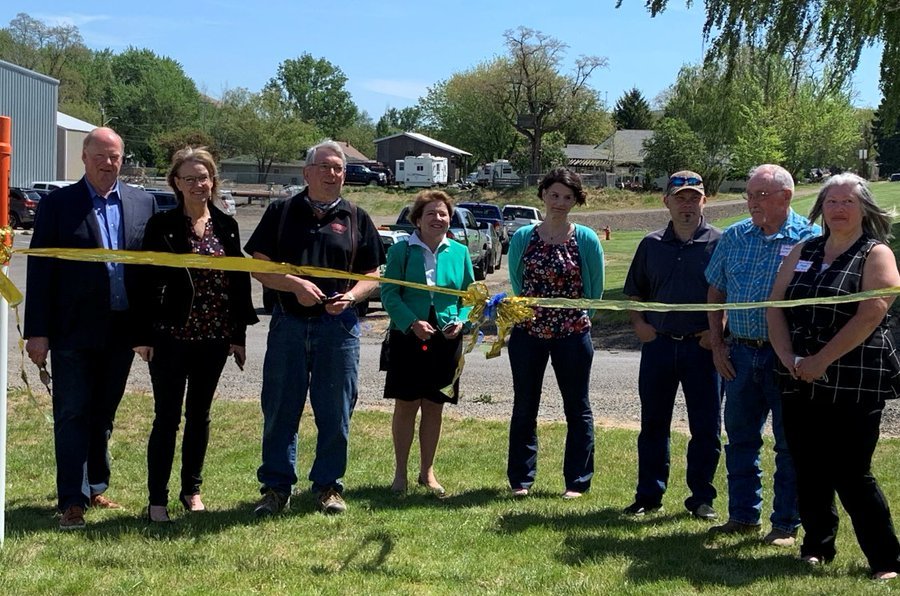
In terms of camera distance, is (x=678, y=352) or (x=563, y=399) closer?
(x=678, y=352)

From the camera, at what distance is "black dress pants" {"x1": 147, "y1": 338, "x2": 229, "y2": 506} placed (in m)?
5.90

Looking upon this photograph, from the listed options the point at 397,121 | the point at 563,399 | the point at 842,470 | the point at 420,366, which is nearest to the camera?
the point at 842,470

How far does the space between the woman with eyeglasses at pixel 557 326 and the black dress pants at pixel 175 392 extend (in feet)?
6.44

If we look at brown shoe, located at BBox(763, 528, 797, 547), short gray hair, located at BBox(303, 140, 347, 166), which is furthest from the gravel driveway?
short gray hair, located at BBox(303, 140, 347, 166)

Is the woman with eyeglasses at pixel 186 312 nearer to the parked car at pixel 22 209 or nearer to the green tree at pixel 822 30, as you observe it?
the green tree at pixel 822 30

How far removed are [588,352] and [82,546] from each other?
3284 millimetres

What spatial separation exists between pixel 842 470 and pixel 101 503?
4299 mm

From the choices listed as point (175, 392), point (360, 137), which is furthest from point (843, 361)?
point (360, 137)

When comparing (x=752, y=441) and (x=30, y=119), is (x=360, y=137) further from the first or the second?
(x=752, y=441)

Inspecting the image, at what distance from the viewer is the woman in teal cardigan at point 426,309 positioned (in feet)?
22.0

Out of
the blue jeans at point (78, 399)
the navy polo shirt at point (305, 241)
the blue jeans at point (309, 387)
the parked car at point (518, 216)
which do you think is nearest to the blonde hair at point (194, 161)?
the navy polo shirt at point (305, 241)

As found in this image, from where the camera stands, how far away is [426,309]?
6.74m

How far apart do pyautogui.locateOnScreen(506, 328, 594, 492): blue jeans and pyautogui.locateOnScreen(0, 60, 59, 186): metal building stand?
4732cm

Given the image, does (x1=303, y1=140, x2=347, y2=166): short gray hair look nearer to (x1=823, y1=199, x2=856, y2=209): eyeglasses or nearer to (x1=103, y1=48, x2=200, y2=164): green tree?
(x1=823, y1=199, x2=856, y2=209): eyeglasses
